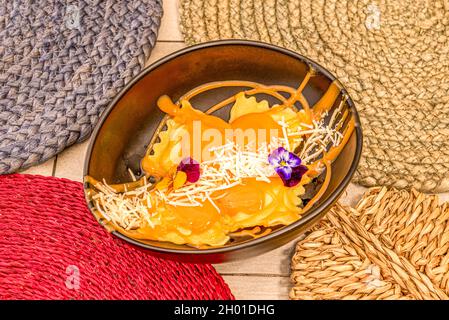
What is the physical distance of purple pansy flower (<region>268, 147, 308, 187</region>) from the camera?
2.40 feet

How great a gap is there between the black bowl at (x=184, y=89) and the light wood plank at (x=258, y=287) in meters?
0.17

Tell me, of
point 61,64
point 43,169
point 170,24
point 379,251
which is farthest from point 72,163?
point 379,251

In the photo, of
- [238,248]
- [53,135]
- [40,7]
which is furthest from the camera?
[40,7]

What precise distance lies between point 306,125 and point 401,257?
9.1 inches

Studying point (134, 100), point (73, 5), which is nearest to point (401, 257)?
point (134, 100)

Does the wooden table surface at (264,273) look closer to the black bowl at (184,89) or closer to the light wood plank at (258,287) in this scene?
the light wood plank at (258,287)

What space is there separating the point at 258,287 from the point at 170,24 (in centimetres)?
49

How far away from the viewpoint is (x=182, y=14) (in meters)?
0.98

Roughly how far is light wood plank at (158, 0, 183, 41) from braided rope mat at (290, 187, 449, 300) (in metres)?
0.43

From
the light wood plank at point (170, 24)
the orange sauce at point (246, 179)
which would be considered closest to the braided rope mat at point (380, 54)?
the light wood plank at point (170, 24)

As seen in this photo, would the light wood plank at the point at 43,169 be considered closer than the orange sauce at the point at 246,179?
No

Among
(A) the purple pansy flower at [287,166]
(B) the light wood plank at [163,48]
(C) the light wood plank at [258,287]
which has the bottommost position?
(C) the light wood plank at [258,287]

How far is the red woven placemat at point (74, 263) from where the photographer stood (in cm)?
80

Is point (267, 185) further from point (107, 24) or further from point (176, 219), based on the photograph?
point (107, 24)
